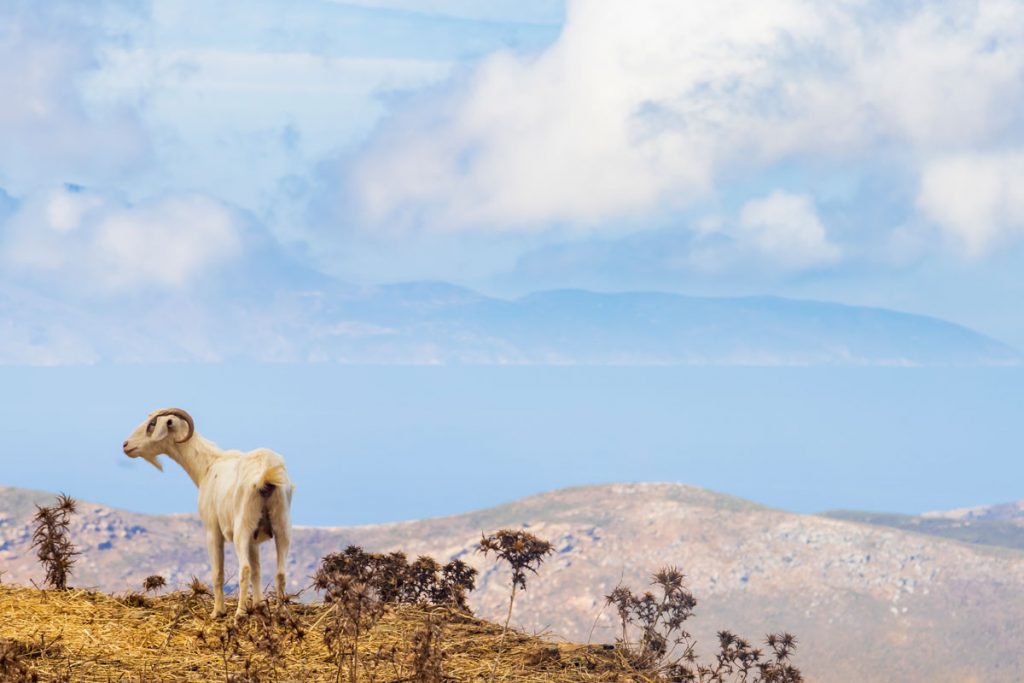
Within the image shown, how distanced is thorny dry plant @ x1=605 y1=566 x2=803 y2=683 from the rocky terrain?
27.8 m

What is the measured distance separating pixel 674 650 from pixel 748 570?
118ft

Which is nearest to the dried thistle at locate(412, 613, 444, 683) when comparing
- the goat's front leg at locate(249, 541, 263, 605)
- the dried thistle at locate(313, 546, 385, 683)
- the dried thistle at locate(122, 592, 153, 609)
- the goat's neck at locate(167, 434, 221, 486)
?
the dried thistle at locate(313, 546, 385, 683)

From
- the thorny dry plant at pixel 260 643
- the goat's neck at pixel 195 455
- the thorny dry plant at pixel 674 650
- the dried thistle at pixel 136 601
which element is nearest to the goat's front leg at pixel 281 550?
the thorny dry plant at pixel 260 643

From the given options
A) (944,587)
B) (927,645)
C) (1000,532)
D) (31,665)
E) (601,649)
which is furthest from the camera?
(1000,532)

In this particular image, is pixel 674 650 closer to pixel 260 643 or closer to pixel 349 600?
pixel 349 600

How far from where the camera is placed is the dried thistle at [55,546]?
1368 cm

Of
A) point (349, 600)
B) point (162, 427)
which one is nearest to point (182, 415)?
point (162, 427)

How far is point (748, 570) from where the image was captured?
46594mm

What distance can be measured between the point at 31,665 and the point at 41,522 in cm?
438

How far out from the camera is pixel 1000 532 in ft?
189

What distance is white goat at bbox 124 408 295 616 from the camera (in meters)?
11.4

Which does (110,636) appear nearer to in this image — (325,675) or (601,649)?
(325,675)

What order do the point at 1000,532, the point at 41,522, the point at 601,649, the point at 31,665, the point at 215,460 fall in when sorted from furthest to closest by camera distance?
the point at 1000,532, the point at 41,522, the point at 215,460, the point at 601,649, the point at 31,665

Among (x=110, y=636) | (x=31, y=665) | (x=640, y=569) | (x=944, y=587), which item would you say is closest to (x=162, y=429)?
(x=110, y=636)
